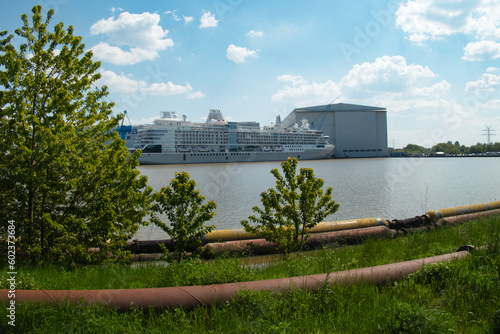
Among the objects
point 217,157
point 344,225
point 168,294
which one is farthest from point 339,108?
point 168,294

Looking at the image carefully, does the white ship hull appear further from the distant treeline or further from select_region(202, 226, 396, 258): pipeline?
the distant treeline

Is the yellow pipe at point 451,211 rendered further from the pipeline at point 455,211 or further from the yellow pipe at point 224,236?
the yellow pipe at point 224,236

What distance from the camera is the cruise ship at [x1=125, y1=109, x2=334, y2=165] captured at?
67.9m

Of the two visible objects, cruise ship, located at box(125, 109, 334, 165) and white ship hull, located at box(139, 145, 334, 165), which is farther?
cruise ship, located at box(125, 109, 334, 165)

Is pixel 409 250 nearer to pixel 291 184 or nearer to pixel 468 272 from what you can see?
pixel 468 272

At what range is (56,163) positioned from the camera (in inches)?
174

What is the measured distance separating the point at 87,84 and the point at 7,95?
1.02 m

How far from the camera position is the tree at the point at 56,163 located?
4273 mm

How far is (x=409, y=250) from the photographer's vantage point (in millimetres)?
4652

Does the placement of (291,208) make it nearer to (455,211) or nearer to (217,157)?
(455,211)

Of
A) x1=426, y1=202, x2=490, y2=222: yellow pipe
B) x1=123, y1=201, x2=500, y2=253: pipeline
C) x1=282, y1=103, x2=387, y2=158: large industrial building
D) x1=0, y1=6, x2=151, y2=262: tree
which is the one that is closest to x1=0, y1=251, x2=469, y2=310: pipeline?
x1=0, y1=6, x2=151, y2=262: tree

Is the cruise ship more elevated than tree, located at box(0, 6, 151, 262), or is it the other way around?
the cruise ship

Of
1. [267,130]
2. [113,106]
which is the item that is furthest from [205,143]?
[113,106]

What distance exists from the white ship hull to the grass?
62106 mm
